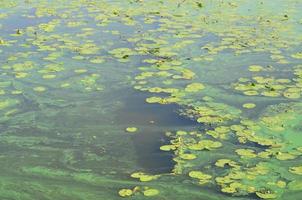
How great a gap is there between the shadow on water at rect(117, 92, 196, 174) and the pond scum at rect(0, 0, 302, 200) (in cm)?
5

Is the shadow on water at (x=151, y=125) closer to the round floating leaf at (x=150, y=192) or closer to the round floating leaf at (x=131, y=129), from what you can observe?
the round floating leaf at (x=131, y=129)

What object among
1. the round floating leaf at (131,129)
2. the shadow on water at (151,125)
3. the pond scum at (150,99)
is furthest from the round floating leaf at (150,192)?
the round floating leaf at (131,129)

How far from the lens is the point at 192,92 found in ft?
15.9

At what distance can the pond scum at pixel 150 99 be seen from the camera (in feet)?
11.3

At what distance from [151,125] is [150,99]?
0.49 metres

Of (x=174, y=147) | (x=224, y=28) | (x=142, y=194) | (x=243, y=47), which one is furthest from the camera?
(x=224, y=28)

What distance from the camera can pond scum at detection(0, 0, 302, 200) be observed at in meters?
3.45

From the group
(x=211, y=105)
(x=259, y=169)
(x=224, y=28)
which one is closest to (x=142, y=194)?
(x=259, y=169)

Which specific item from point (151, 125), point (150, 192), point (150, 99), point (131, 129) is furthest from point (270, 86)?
point (150, 192)


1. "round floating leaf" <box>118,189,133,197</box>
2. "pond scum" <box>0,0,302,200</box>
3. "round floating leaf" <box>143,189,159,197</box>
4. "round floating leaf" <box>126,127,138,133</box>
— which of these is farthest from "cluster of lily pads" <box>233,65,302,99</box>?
"round floating leaf" <box>118,189,133,197</box>

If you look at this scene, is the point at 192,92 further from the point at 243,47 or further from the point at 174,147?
the point at 243,47

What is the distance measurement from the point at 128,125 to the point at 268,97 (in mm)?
1438

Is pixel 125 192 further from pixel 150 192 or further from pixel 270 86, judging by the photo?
pixel 270 86

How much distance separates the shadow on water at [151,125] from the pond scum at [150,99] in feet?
0.17
